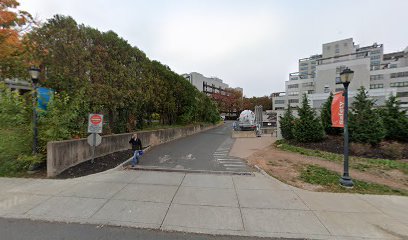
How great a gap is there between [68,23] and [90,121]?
207 inches

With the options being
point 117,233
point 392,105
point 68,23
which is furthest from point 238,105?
point 117,233

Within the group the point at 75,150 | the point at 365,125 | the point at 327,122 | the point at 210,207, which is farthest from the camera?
the point at 327,122

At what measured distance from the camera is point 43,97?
302 inches

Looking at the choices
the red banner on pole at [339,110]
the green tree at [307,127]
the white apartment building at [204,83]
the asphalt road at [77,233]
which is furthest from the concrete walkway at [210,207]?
the white apartment building at [204,83]

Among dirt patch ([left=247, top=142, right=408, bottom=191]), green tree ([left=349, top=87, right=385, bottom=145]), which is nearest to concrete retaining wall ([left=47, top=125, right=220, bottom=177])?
dirt patch ([left=247, top=142, right=408, bottom=191])

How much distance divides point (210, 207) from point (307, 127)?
39.8 feet

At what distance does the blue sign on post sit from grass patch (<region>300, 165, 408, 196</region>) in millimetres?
10151

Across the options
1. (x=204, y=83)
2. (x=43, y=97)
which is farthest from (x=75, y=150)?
(x=204, y=83)

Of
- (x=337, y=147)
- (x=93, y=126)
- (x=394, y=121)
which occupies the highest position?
(x=394, y=121)

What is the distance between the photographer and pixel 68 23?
31.1ft

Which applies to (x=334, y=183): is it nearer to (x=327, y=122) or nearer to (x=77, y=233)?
(x=77, y=233)

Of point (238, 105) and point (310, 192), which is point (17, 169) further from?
point (238, 105)

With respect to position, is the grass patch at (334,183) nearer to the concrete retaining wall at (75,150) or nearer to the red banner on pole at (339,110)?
the red banner on pole at (339,110)

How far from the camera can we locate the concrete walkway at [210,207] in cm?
387
